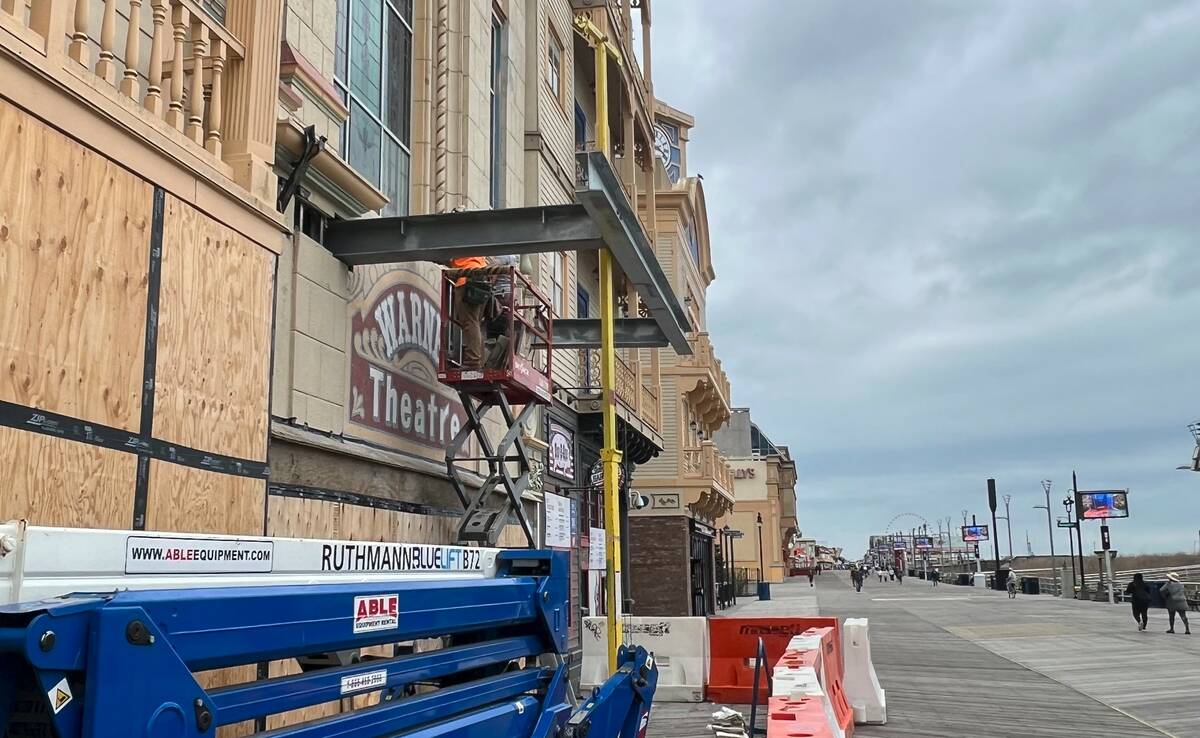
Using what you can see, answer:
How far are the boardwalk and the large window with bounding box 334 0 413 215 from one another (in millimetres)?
6742

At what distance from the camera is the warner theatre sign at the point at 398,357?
8891mm

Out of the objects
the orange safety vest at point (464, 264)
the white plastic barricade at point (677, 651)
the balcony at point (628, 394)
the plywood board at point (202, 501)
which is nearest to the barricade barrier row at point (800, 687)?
the plywood board at point (202, 501)

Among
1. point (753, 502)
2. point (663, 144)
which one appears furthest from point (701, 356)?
point (753, 502)

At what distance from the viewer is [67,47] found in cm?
553

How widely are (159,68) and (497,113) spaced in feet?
28.9

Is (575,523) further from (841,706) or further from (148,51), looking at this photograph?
(148,51)

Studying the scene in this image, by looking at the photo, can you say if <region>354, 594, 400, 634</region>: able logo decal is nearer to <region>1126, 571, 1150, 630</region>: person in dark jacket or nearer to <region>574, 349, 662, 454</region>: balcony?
<region>574, 349, 662, 454</region>: balcony

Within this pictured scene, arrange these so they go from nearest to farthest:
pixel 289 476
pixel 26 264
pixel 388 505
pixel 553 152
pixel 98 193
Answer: pixel 26 264
pixel 98 193
pixel 289 476
pixel 388 505
pixel 553 152

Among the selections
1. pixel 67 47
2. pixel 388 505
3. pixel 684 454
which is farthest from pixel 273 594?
pixel 684 454

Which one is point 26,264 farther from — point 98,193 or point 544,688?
point 544,688

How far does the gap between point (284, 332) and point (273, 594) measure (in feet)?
14.9

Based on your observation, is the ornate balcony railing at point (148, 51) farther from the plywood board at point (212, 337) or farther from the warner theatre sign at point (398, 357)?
the warner theatre sign at point (398, 357)

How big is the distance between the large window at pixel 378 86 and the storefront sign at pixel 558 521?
5.32m

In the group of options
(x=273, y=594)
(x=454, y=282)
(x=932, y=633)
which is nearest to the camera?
(x=273, y=594)
